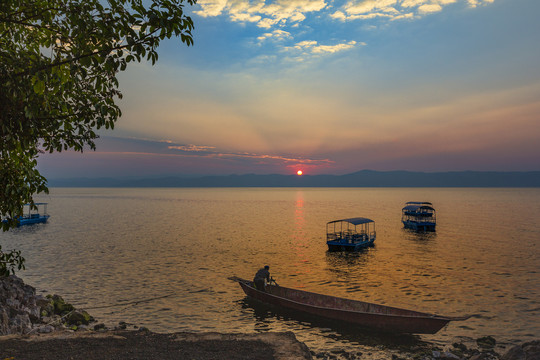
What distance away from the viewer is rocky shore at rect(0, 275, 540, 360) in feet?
42.0

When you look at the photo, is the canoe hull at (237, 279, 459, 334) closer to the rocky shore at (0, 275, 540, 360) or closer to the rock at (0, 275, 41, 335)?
the rocky shore at (0, 275, 540, 360)

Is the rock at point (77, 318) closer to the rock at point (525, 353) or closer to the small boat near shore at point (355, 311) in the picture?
the small boat near shore at point (355, 311)

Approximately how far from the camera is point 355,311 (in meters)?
21.2

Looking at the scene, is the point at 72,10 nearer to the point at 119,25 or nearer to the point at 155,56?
the point at 119,25

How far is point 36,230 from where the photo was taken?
74812 millimetres

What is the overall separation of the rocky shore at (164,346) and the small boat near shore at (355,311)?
132 cm

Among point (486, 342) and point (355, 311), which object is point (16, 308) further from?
point (486, 342)

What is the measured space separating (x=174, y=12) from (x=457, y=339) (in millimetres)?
21979

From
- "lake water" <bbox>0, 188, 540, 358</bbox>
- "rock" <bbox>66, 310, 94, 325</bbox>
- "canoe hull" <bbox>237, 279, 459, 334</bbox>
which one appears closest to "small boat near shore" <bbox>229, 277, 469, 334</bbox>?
"canoe hull" <bbox>237, 279, 459, 334</bbox>

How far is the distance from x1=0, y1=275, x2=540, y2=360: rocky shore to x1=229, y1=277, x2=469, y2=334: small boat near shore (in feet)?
4.33

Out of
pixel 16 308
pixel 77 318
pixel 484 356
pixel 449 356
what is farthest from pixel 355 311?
pixel 16 308

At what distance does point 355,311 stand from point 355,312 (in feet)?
0.53

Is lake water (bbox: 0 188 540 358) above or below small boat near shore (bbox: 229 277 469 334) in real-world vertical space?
below

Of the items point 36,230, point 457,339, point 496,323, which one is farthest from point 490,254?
point 36,230
